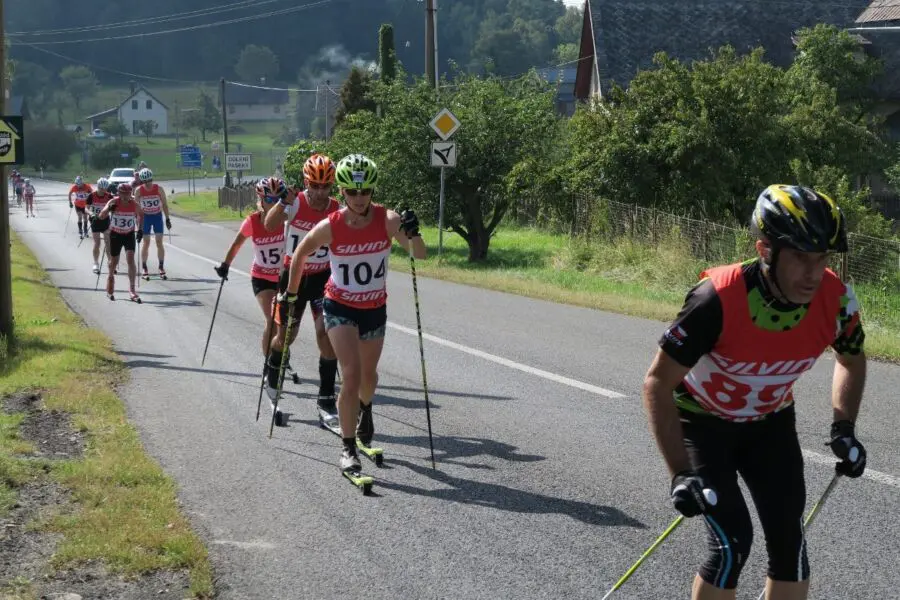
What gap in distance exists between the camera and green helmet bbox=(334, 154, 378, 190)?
23.1ft

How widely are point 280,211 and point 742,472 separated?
19.8ft

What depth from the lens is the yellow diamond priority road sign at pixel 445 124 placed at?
2362cm

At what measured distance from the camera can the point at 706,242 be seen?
A: 19438 millimetres

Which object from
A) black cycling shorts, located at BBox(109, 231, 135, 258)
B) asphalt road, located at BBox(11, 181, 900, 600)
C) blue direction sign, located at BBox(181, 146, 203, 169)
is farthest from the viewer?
blue direction sign, located at BBox(181, 146, 203, 169)

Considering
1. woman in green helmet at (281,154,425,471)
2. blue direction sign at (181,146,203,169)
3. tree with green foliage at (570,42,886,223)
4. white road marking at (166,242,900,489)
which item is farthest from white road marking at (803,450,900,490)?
blue direction sign at (181,146,203,169)

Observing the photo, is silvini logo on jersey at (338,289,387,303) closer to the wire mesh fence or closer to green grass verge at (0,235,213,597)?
green grass verge at (0,235,213,597)

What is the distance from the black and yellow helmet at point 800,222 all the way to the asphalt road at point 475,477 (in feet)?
6.86

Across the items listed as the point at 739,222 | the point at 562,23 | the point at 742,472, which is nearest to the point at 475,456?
the point at 742,472

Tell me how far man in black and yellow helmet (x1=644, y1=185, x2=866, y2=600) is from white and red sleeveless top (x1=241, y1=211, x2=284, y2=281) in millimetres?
6691

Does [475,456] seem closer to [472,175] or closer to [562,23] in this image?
[472,175]

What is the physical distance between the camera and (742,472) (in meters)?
3.97

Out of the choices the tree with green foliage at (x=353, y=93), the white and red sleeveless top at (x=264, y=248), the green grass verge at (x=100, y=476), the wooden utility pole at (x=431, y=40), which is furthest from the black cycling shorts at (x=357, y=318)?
the tree with green foliage at (x=353, y=93)

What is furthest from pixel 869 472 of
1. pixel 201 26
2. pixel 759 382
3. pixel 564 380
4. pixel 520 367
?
pixel 201 26

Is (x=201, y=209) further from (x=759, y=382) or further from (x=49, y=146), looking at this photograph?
(x=759, y=382)
